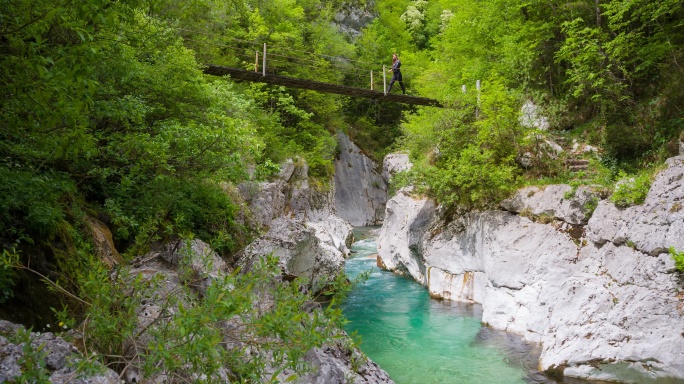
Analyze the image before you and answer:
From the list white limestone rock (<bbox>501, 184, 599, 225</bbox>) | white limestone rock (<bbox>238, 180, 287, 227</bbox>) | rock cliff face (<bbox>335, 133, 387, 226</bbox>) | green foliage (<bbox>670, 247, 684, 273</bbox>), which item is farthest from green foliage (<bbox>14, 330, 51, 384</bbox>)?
rock cliff face (<bbox>335, 133, 387, 226</bbox>)

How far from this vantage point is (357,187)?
2659cm

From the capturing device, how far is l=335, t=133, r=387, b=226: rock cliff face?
2584 centimetres

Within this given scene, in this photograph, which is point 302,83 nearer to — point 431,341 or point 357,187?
point 431,341

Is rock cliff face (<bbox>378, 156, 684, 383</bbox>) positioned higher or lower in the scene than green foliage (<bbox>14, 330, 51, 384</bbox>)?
lower

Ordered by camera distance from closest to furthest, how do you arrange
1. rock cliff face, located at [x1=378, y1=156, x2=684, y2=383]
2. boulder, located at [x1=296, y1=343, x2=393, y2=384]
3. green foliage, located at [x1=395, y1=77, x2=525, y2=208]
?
boulder, located at [x1=296, y1=343, x2=393, y2=384], rock cliff face, located at [x1=378, y1=156, x2=684, y2=383], green foliage, located at [x1=395, y1=77, x2=525, y2=208]

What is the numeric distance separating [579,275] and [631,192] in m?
1.83

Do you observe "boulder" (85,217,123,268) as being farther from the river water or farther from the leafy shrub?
the river water

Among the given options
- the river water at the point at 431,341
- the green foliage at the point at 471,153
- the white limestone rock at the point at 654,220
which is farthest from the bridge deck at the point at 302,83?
the white limestone rock at the point at 654,220

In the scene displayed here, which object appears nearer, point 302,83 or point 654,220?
point 654,220

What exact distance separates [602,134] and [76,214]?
1197cm

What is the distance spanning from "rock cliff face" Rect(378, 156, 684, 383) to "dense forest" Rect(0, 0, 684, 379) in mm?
630

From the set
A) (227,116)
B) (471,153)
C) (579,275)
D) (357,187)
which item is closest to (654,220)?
(579,275)

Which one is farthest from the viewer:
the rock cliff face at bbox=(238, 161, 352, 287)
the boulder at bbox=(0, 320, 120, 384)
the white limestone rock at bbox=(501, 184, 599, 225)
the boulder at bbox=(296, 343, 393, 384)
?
the white limestone rock at bbox=(501, 184, 599, 225)

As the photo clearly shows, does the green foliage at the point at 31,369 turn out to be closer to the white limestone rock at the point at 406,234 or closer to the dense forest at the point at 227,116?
the dense forest at the point at 227,116
